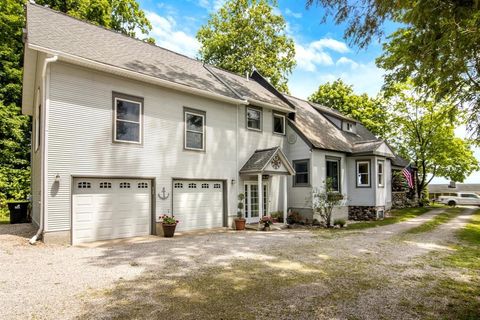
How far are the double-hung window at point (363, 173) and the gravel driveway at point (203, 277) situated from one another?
809 cm

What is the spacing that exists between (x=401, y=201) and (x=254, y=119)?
19213mm

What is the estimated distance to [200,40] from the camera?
108 ft

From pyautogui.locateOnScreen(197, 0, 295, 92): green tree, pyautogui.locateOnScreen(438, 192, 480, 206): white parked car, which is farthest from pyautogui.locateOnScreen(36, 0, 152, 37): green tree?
pyautogui.locateOnScreen(438, 192, 480, 206): white parked car

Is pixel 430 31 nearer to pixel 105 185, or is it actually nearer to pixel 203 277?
pixel 203 277

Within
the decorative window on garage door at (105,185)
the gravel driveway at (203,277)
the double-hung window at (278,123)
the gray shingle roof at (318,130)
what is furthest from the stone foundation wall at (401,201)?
the decorative window on garage door at (105,185)

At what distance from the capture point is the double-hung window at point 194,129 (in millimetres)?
12547

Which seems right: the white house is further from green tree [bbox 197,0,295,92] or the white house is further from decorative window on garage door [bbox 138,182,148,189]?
green tree [bbox 197,0,295,92]

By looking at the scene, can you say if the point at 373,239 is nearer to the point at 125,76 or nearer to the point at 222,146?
the point at 222,146

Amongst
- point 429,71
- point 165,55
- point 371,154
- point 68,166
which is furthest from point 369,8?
point 371,154

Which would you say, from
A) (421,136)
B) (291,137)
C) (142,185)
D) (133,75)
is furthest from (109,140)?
(421,136)

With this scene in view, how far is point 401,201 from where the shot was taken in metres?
27.3

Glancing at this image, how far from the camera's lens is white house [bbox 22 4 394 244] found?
9.30 meters

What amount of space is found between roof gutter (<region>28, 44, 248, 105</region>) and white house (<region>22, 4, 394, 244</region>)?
0.04 m

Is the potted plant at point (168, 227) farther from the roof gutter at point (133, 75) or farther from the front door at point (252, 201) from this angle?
the roof gutter at point (133, 75)
